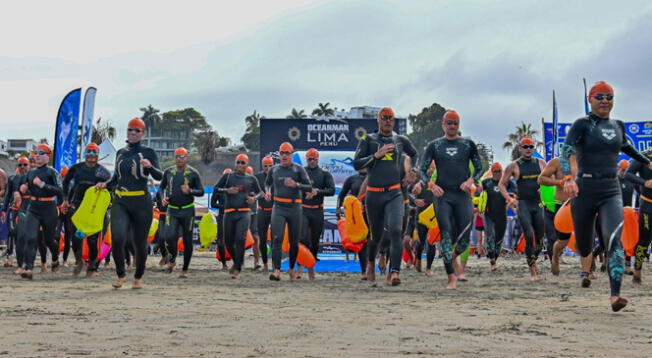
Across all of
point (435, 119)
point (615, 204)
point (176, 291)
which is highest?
point (435, 119)

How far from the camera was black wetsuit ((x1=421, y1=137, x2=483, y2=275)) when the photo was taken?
1072cm

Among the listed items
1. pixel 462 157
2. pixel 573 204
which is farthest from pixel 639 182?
pixel 573 204

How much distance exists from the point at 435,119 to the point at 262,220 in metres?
103

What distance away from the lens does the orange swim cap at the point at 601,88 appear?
820cm

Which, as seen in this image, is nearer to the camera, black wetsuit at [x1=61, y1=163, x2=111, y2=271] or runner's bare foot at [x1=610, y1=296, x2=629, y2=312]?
runner's bare foot at [x1=610, y1=296, x2=629, y2=312]

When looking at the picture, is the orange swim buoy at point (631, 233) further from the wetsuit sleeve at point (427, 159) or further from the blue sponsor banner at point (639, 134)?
the blue sponsor banner at point (639, 134)

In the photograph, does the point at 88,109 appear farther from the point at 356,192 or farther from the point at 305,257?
the point at 305,257

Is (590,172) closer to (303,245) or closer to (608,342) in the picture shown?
(608,342)

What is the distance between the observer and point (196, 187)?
1431 cm

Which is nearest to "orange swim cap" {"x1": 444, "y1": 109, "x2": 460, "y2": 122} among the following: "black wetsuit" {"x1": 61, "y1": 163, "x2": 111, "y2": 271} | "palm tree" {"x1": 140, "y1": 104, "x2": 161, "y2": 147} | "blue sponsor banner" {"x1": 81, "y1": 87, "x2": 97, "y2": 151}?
"black wetsuit" {"x1": 61, "y1": 163, "x2": 111, "y2": 271}

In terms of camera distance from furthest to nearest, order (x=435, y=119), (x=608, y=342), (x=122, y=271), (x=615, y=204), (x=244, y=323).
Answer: (x=435, y=119) < (x=122, y=271) < (x=615, y=204) < (x=244, y=323) < (x=608, y=342)

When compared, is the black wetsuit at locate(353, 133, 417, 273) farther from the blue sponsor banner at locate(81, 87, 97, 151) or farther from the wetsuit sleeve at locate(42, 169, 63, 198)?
the blue sponsor banner at locate(81, 87, 97, 151)

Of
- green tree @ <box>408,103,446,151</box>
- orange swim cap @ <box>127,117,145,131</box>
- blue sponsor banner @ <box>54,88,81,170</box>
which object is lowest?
orange swim cap @ <box>127,117,145,131</box>

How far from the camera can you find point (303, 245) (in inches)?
549
